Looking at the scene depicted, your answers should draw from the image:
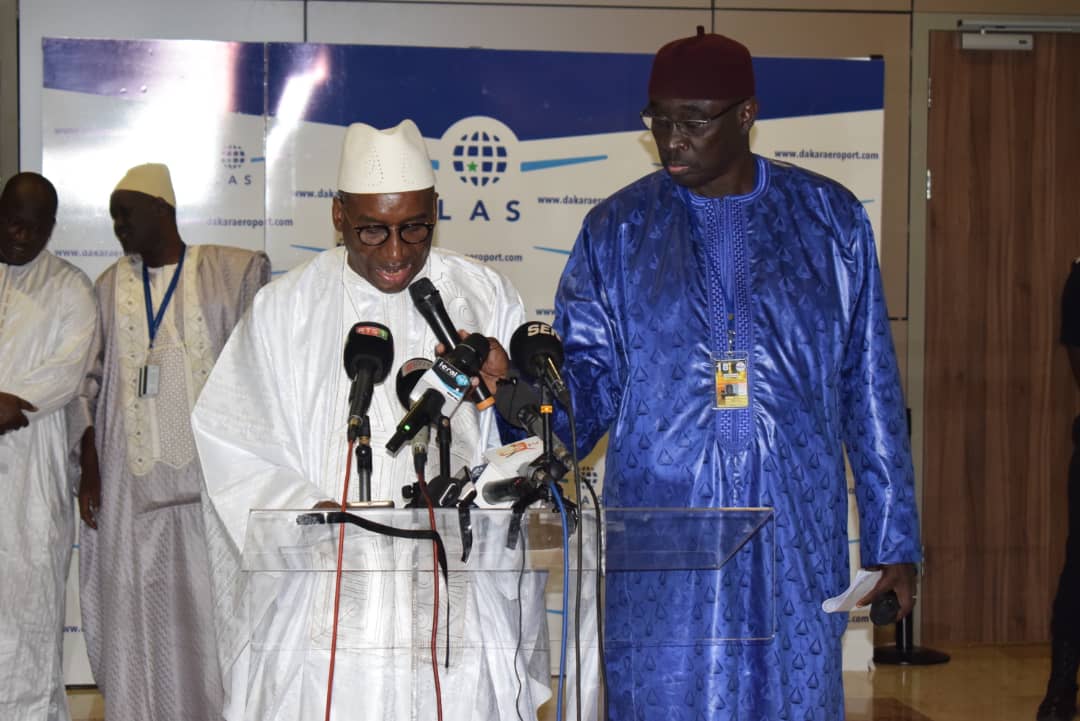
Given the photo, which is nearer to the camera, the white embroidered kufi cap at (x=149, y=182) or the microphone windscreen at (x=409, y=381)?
the microphone windscreen at (x=409, y=381)

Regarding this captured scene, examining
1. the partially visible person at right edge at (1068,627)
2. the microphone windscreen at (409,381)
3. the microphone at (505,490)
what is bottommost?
the partially visible person at right edge at (1068,627)

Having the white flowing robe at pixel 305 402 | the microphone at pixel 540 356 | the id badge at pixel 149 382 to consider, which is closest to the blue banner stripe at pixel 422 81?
the id badge at pixel 149 382

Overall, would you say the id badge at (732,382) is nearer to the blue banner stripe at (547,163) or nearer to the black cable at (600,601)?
the black cable at (600,601)

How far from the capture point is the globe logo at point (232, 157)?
5.86 m

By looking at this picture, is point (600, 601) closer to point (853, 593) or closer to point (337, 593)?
point (337, 593)

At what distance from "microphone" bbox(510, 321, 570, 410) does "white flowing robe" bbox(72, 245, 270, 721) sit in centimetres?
291

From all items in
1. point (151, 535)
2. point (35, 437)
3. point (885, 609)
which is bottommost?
point (151, 535)

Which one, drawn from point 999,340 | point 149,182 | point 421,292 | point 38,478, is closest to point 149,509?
point 38,478

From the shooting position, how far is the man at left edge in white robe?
4.71 meters

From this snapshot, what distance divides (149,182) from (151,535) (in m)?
1.44

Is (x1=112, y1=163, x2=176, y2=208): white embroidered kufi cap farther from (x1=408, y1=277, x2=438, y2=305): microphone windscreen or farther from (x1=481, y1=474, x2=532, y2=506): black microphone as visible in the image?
(x1=481, y1=474, x2=532, y2=506): black microphone

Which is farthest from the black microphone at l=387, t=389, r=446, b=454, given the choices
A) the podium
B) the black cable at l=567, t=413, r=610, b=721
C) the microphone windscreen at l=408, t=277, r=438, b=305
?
the microphone windscreen at l=408, t=277, r=438, b=305

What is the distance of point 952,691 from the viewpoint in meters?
6.00

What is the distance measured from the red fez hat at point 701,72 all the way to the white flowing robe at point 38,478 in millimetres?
2780
